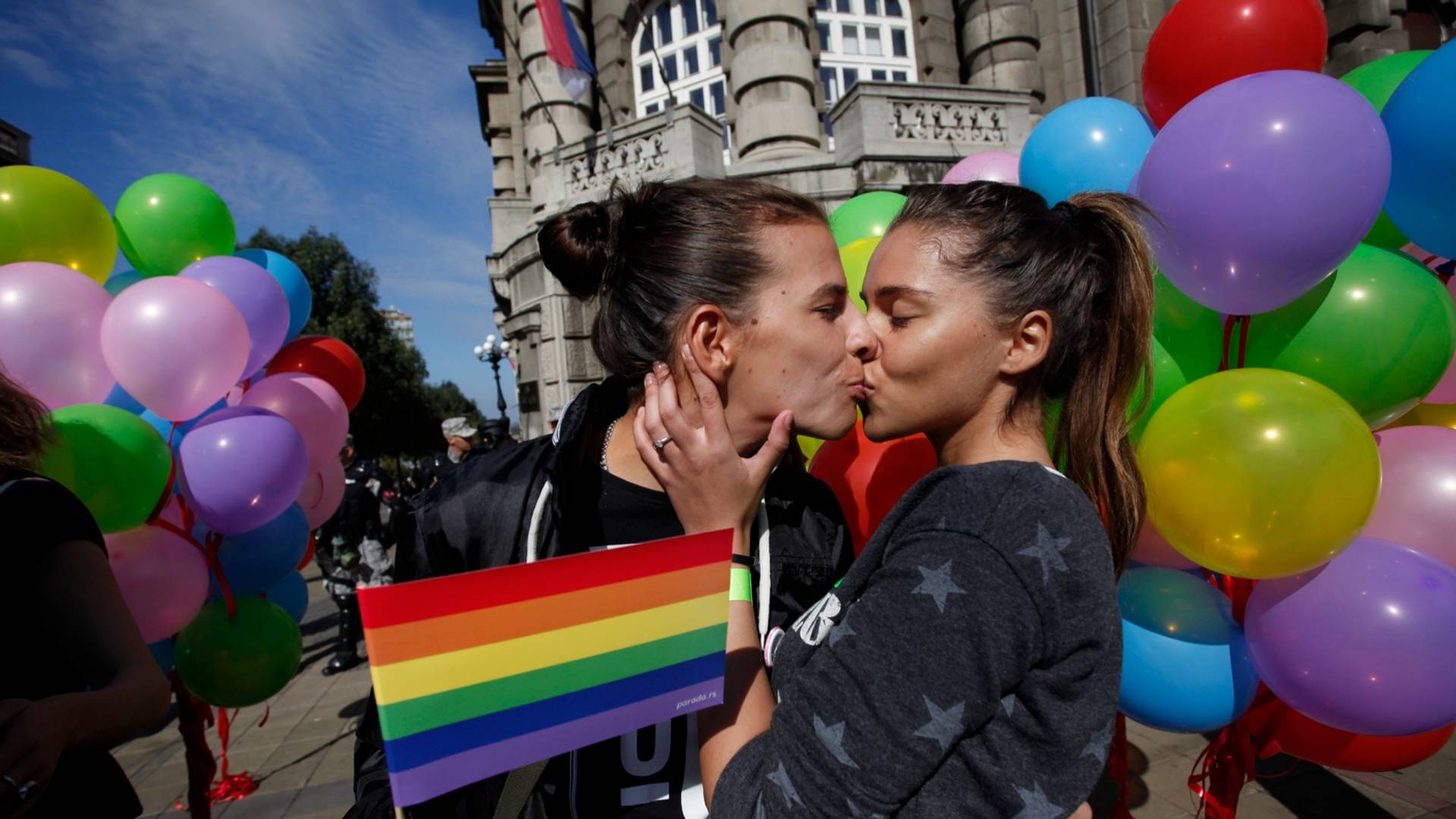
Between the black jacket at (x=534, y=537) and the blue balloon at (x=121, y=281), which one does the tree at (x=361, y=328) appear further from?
the black jacket at (x=534, y=537)

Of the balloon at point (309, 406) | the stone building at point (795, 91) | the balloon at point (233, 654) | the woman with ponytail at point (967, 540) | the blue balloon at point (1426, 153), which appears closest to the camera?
the woman with ponytail at point (967, 540)

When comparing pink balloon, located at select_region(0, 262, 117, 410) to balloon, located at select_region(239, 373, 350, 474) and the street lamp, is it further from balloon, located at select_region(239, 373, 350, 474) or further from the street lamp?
the street lamp

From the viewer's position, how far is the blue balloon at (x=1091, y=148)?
2207 millimetres

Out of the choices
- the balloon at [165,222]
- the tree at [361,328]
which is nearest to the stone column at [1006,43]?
the balloon at [165,222]

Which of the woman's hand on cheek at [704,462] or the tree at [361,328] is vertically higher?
the tree at [361,328]

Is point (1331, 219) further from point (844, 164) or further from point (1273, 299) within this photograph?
point (844, 164)

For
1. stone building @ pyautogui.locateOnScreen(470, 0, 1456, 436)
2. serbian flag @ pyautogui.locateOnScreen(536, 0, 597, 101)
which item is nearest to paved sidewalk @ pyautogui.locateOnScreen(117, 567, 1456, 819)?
stone building @ pyautogui.locateOnScreen(470, 0, 1456, 436)

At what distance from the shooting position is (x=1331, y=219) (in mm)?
1584

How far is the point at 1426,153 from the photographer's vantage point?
1720mm

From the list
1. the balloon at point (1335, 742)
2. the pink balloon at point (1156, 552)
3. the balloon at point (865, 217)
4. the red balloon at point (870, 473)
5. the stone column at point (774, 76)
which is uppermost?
the stone column at point (774, 76)

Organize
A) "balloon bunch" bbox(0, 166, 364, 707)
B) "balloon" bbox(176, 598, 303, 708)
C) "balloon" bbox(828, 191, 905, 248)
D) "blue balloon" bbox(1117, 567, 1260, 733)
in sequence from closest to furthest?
"blue balloon" bbox(1117, 567, 1260, 733), "balloon bunch" bbox(0, 166, 364, 707), "balloon" bbox(828, 191, 905, 248), "balloon" bbox(176, 598, 303, 708)

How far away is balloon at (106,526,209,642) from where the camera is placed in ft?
8.82

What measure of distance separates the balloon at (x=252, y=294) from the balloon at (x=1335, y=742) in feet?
13.5

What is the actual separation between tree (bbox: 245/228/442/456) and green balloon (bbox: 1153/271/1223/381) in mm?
23260
